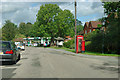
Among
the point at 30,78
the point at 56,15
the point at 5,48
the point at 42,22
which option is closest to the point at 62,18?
the point at 56,15

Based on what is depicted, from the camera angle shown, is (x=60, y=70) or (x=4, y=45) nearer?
(x=60, y=70)

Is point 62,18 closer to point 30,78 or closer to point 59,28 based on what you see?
point 59,28

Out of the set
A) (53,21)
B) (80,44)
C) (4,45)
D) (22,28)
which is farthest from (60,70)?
(22,28)

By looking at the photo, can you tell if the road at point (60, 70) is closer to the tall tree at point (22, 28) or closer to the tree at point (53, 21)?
the tree at point (53, 21)

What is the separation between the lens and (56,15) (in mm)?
55062

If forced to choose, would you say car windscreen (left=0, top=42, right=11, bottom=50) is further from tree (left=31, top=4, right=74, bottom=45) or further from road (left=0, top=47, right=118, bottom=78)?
tree (left=31, top=4, right=74, bottom=45)

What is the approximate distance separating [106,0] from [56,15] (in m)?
32.6

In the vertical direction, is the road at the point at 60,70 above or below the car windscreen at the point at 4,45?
below

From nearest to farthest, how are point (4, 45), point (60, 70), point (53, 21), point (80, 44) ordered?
point (60, 70) → point (4, 45) → point (80, 44) → point (53, 21)

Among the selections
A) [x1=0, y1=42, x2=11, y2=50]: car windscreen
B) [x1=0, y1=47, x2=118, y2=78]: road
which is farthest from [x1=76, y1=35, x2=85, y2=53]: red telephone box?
[x1=0, y1=42, x2=11, y2=50]: car windscreen

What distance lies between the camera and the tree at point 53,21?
5244 centimetres

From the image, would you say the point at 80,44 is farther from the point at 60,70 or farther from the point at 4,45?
the point at 60,70

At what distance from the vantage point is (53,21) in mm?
54469

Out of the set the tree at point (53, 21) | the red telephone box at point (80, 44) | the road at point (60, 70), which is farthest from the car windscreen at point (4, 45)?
the tree at point (53, 21)
